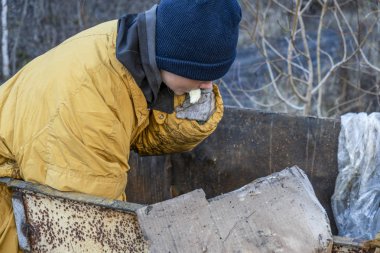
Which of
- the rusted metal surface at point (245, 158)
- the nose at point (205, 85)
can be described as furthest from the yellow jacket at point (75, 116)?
the rusted metal surface at point (245, 158)

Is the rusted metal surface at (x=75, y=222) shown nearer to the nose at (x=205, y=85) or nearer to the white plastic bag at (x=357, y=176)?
the nose at (x=205, y=85)

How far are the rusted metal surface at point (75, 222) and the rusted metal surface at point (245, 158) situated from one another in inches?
40.0

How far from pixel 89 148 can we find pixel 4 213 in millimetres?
572

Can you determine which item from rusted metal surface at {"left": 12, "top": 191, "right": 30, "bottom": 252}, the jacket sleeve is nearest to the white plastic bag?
the jacket sleeve

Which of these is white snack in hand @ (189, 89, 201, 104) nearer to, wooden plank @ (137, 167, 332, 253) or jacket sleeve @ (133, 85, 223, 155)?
jacket sleeve @ (133, 85, 223, 155)

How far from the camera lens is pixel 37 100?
2156mm

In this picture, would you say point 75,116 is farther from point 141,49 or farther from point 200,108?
point 200,108

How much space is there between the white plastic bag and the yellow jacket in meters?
1.16

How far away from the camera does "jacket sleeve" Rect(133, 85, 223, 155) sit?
2.54 m

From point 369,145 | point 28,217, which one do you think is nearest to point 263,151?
point 369,145

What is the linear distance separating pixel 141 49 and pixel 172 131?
1.73 feet

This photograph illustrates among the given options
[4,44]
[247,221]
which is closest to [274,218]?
[247,221]

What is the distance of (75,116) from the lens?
211cm

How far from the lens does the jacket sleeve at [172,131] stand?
2.54 m
